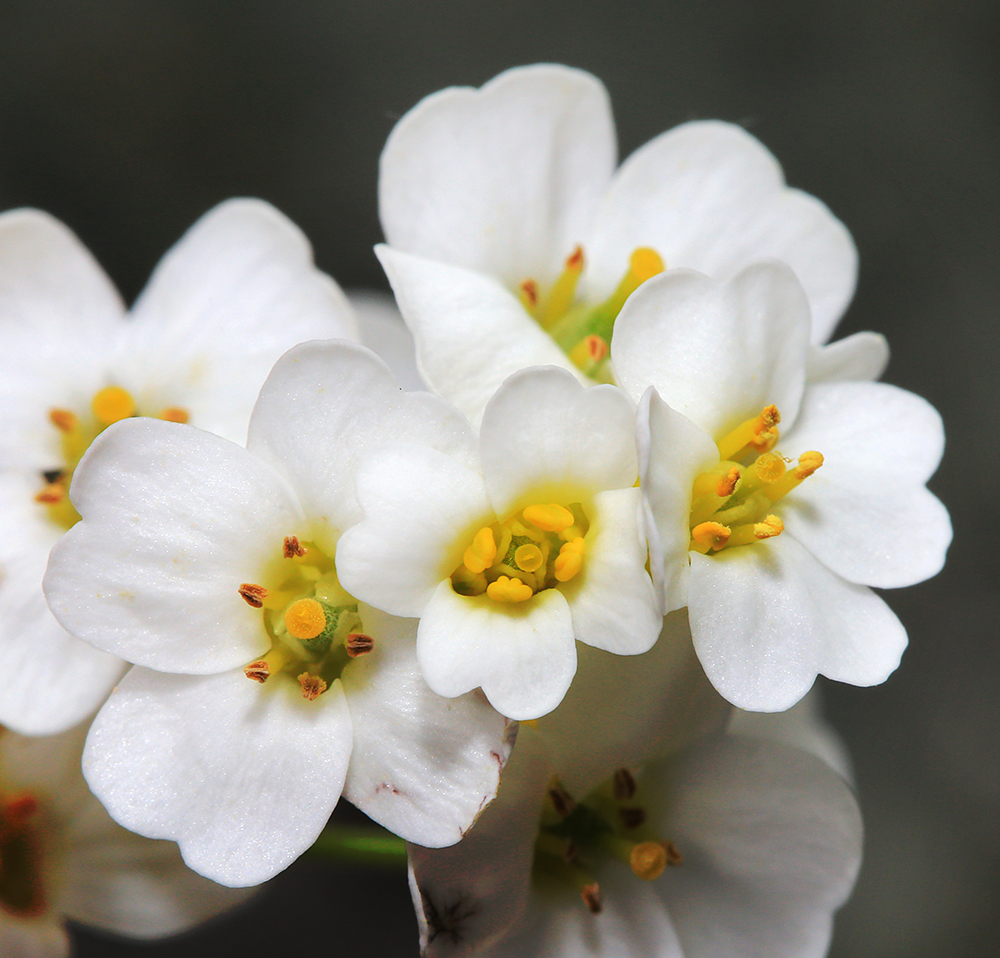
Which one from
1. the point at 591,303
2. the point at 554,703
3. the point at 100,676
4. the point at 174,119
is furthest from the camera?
the point at 174,119

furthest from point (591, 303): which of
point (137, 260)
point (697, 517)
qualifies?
point (137, 260)

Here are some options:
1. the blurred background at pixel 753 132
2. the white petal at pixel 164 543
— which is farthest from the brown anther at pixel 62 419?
the blurred background at pixel 753 132

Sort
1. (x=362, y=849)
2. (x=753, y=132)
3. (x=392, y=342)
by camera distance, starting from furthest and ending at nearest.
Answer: (x=753, y=132), (x=392, y=342), (x=362, y=849)

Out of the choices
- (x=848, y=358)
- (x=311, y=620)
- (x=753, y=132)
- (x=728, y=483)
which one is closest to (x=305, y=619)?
(x=311, y=620)

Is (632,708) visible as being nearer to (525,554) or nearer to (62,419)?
(525,554)

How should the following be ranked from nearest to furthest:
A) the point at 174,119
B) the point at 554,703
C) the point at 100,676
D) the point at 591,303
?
1. the point at 554,703
2. the point at 100,676
3. the point at 591,303
4. the point at 174,119

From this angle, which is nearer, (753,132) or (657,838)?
(657,838)

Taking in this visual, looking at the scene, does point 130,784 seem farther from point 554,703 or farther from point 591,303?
point 591,303

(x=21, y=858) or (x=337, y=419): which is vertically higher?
(x=337, y=419)
